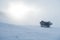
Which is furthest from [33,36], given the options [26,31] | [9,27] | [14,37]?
[9,27]

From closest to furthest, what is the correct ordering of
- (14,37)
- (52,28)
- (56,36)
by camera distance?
(14,37)
(56,36)
(52,28)

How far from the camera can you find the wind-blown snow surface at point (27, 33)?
336 centimetres

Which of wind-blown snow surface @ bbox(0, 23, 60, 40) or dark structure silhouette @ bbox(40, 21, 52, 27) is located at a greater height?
dark structure silhouette @ bbox(40, 21, 52, 27)

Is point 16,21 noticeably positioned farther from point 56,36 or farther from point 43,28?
point 56,36

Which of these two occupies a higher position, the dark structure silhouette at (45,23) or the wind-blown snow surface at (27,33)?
the dark structure silhouette at (45,23)

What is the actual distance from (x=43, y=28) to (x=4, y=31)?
1040 millimetres

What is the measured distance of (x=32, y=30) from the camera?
12.1 ft

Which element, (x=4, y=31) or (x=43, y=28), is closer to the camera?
(x=4, y=31)

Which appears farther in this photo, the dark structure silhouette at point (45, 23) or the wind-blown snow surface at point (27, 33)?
the dark structure silhouette at point (45, 23)

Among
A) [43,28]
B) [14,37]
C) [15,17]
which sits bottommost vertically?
[14,37]

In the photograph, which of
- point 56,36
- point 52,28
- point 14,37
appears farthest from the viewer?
point 52,28

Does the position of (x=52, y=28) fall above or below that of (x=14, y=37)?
above

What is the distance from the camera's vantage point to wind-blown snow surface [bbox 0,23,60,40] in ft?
11.0

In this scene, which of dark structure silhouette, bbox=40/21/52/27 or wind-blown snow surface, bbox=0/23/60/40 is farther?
dark structure silhouette, bbox=40/21/52/27
